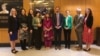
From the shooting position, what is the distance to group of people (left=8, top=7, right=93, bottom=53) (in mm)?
9117

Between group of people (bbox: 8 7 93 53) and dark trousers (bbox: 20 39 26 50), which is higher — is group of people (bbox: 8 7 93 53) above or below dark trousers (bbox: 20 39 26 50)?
above

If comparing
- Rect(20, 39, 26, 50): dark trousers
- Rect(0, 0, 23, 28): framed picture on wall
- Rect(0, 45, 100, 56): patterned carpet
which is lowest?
Rect(0, 45, 100, 56): patterned carpet

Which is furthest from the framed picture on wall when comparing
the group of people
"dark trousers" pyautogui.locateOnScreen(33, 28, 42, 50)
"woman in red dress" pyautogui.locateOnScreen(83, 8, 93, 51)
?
"woman in red dress" pyautogui.locateOnScreen(83, 8, 93, 51)

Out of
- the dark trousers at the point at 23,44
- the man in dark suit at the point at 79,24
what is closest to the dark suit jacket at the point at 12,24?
the dark trousers at the point at 23,44

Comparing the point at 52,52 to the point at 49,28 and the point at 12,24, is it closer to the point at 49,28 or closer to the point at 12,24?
the point at 49,28

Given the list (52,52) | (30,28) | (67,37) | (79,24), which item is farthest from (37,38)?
(79,24)

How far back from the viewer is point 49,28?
31.2 ft

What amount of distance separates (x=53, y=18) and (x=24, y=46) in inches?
64.1

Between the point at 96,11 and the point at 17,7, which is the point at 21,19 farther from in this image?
the point at 96,11

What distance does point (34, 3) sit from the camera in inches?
400

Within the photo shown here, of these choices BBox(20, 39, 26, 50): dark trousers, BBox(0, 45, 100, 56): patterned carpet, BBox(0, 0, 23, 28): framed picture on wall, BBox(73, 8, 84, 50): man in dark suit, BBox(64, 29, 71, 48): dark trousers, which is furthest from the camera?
BBox(0, 0, 23, 28): framed picture on wall

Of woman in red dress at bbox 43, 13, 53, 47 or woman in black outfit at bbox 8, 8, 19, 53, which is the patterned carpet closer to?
woman in red dress at bbox 43, 13, 53, 47

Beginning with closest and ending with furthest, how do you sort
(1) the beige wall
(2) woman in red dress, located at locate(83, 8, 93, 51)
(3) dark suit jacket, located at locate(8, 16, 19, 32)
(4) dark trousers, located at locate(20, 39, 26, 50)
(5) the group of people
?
(3) dark suit jacket, located at locate(8, 16, 19, 32) < (2) woman in red dress, located at locate(83, 8, 93, 51) < (5) the group of people < (4) dark trousers, located at locate(20, 39, 26, 50) < (1) the beige wall

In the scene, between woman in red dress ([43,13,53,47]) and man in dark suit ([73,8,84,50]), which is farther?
woman in red dress ([43,13,53,47])
